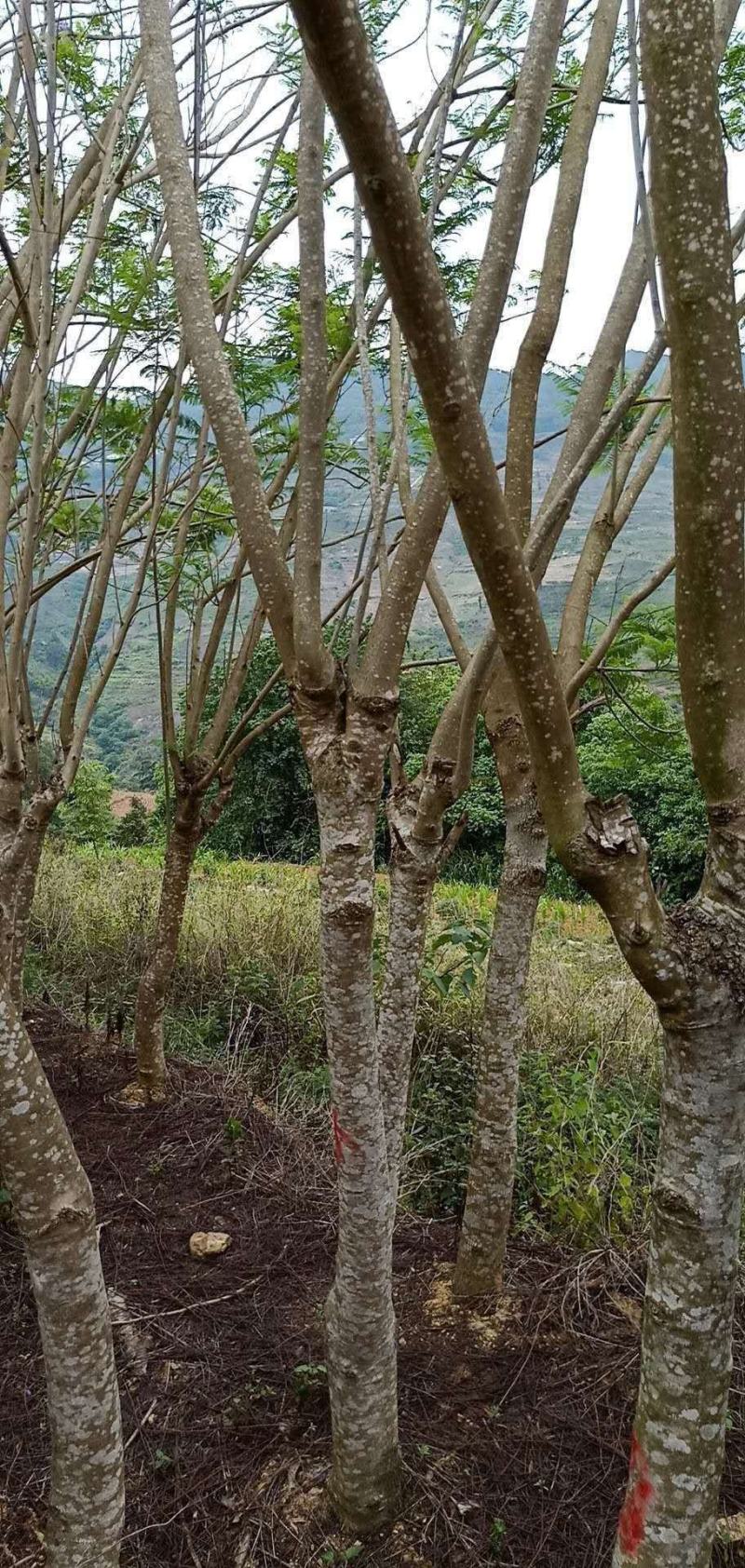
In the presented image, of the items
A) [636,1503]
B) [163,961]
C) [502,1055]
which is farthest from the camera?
[163,961]

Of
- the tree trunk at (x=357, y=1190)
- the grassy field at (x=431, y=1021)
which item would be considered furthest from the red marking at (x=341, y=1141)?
the grassy field at (x=431, y=1021)

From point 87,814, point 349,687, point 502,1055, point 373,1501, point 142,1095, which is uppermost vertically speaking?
point 349,687

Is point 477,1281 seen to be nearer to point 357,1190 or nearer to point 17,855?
point 357,1190

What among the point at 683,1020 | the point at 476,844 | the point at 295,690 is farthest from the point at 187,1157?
the point at 476,844

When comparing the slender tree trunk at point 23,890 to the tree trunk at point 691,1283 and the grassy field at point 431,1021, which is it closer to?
the grassy field at point 431,1021

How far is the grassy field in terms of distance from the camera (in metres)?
3.38

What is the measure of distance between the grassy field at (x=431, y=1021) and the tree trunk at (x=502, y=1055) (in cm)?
52

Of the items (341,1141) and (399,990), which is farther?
(399,990)

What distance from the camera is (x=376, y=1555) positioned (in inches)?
70.4

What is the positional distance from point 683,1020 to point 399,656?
0.76m

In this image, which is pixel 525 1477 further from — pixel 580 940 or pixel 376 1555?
pixel 580 940

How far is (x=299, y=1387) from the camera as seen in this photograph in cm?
218

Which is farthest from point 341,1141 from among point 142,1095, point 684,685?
point 142,1095

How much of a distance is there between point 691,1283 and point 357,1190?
663mm
